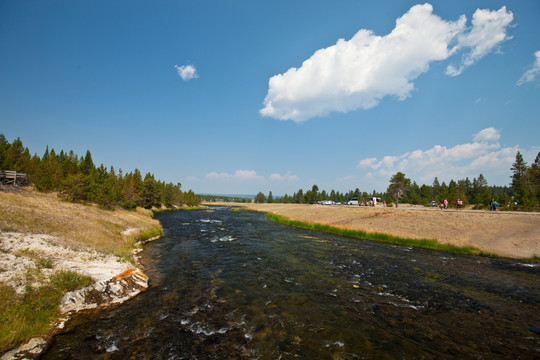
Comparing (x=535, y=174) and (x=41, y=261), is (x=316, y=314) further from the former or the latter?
(x=535, y=174)

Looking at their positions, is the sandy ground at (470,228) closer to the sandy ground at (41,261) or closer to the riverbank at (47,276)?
the riverbank at (47,276)

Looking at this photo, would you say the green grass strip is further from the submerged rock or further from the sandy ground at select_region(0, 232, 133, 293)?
the sandy ground at select_region(0, 232, 133, 293)

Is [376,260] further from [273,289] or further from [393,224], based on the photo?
[393,224]

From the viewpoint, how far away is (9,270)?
10.0 metres

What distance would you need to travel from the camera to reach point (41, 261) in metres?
11.4

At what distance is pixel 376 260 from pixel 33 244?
87.7 ft

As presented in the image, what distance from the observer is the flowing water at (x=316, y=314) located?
811cm

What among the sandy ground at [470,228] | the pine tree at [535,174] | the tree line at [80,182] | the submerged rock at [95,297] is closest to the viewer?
the submerged rock at [95,297]

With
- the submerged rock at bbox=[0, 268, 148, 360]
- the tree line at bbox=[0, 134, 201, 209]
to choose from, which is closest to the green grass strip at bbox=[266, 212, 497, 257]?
the submerged rock at bbox=[0, 268, 148, 360]

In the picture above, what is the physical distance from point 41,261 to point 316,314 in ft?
47.6

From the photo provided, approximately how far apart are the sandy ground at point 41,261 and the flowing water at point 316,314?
2.69 meters

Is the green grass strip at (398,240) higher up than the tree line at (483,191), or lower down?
lower down

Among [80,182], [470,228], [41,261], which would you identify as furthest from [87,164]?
[470,228]

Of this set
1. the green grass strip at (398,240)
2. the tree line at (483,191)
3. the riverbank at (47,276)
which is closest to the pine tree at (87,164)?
the riverbank at (47,276)
